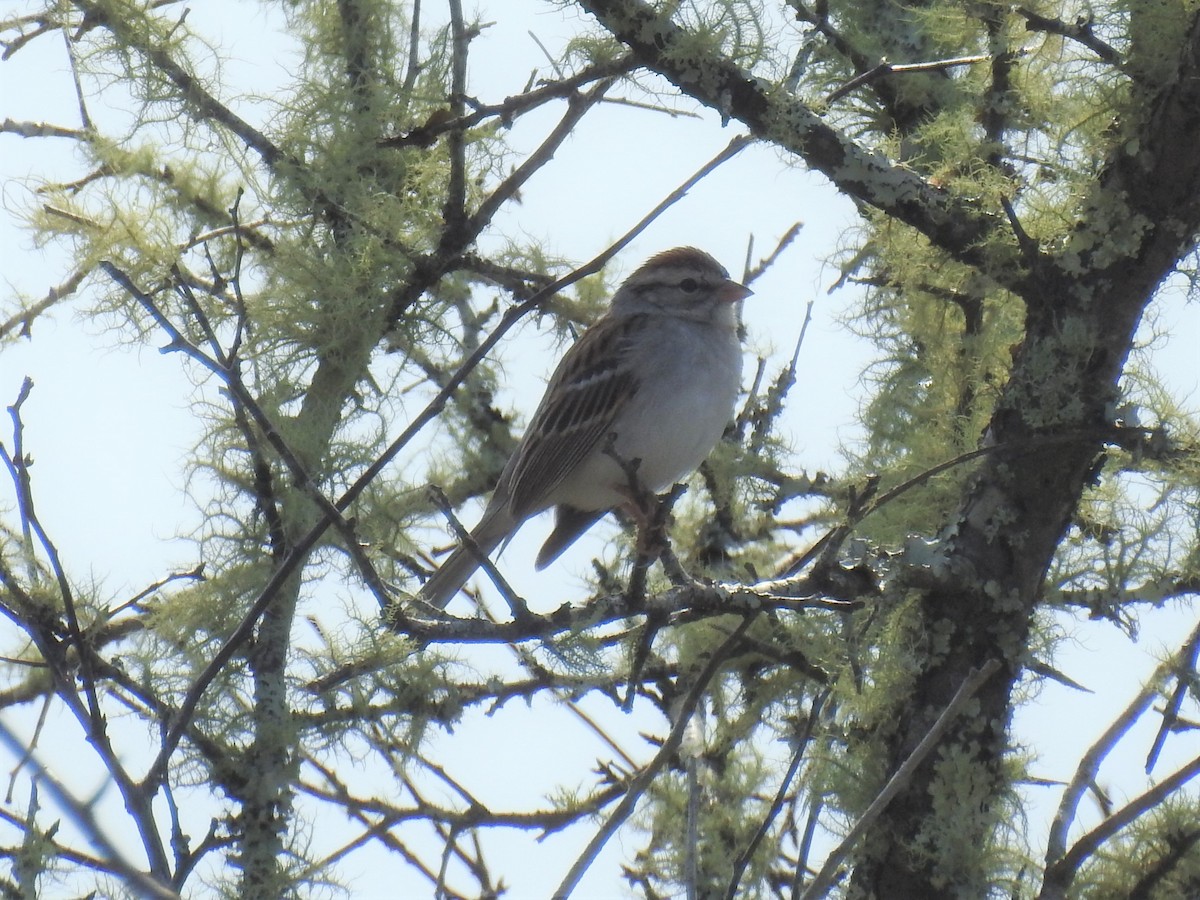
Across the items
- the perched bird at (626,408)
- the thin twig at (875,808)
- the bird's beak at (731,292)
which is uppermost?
the bird's beak at (731,292)

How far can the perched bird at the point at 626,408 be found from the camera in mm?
4516

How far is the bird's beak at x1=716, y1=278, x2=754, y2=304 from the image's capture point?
499 centimetres

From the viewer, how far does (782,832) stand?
3924 mm

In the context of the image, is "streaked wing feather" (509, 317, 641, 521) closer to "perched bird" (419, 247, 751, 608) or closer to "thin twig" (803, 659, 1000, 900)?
"perched bird" (419, 247, 751, 608)

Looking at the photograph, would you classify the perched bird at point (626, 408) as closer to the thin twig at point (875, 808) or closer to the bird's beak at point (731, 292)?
the bird's beak at point (731, 292)

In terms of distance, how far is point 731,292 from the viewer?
502 centimetres

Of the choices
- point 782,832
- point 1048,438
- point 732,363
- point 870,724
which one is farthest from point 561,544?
point 1048,438

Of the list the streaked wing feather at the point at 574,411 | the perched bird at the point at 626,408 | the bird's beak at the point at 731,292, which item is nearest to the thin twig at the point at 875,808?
the perched bird at the point at 626,408

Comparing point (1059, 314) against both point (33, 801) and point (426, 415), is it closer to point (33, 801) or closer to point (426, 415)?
point (426, 415)

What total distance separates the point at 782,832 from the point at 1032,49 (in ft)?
6.69

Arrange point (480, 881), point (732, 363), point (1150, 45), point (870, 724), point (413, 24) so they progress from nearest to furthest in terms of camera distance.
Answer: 1. point (1150, 45)
2. point (870, 724)
3. point (480, 881)
4. point (413, 24)
5. point (732, 363)

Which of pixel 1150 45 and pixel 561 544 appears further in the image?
pixel 561 544

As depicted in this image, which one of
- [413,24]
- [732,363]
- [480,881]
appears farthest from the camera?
[732,363]

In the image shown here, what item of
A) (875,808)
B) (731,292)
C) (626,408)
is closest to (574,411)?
(626,408)
